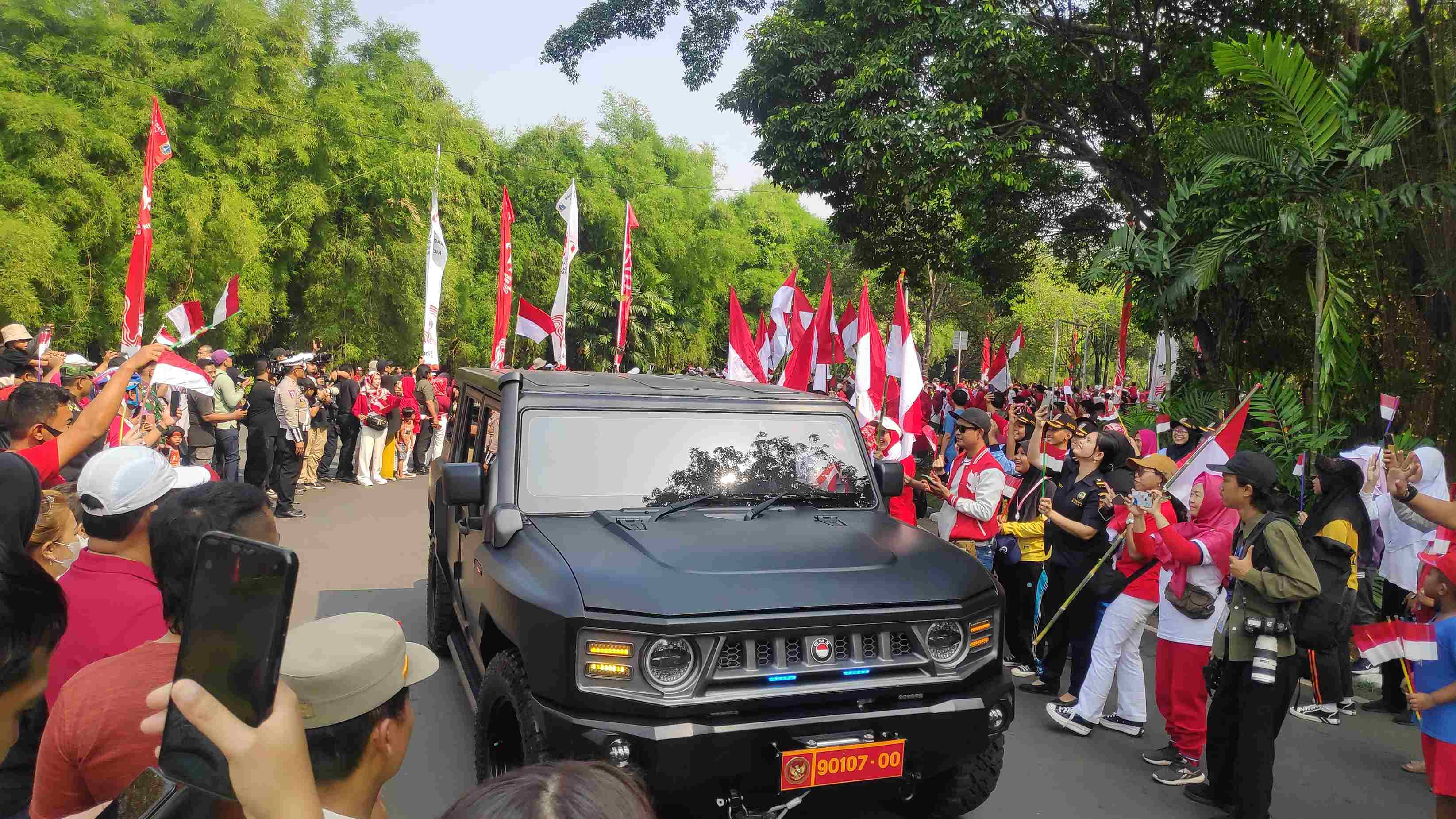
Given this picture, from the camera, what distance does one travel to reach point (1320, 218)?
347 inches

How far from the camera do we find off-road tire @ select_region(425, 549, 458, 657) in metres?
6.49

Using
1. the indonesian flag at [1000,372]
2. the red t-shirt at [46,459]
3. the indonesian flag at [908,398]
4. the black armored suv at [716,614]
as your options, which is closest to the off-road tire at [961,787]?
the black armored suv at [716,614]

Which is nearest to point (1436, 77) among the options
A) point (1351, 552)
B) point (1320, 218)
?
point (1320, 218)

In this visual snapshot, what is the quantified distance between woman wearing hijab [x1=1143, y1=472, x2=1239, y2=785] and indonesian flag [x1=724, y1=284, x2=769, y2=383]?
23.0ft

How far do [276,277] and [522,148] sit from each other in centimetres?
1787

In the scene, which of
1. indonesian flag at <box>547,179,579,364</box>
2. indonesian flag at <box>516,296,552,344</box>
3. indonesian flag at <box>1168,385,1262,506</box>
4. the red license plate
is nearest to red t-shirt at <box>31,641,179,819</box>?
the red license plate

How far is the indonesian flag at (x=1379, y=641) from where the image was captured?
4.05 meters

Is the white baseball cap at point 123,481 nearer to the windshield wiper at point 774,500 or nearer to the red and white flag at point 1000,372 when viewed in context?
the windshield wiper at point 774,500

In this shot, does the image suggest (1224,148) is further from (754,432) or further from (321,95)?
(321,95)

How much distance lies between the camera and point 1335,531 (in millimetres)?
6008

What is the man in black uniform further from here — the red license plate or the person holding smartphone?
the person holding smartphone

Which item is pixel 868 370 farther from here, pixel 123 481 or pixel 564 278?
pixel 564 278

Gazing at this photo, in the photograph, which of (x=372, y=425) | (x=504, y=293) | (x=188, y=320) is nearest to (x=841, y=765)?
(x=188, y=320)

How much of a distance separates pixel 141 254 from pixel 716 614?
9.72 m
